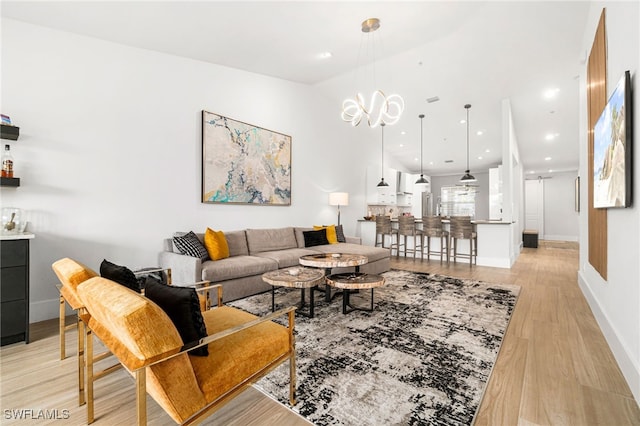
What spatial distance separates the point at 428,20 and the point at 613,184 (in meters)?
2.85

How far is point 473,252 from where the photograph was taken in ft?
20.4

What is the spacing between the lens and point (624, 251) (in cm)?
196

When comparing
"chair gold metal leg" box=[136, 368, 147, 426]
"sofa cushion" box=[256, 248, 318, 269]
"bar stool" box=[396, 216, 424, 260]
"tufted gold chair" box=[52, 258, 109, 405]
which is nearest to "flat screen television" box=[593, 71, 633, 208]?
"chair gold metal leg" box=[136, 368, 147, 426]

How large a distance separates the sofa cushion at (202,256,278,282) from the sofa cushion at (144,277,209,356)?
2.03 metres

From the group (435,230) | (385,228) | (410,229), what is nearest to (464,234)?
(435,230)

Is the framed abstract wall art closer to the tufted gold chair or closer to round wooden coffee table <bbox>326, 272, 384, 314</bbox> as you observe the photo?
round wooden coffee table <bbox>326, 272, 384, 314</bbox>

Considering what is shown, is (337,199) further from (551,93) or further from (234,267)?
(551,93)

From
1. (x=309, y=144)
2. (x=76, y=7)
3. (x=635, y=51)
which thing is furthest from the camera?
(x=309, y=144)

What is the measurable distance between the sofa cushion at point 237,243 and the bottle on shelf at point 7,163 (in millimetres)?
2265

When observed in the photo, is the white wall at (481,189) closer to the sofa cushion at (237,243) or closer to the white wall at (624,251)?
the white wall at (624,251)

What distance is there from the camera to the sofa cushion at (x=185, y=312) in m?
1.20

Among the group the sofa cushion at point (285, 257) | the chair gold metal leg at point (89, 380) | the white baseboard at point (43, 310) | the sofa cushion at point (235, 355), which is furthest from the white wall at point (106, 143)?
the sofa cushion at point (235, 355)

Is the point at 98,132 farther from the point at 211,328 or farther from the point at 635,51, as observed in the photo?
the point at 635,51

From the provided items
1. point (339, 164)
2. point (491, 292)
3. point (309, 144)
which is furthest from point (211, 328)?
point (339, 164)
